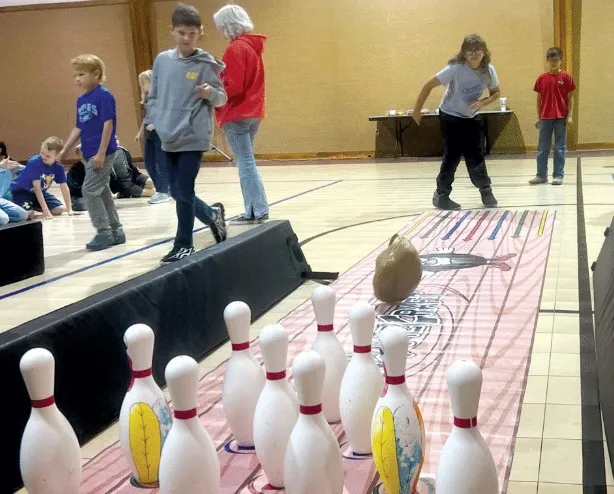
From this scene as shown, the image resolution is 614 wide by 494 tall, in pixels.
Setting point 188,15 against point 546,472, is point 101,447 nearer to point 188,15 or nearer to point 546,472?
point 546,472

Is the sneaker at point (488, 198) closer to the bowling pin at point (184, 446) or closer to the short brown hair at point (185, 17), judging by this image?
the short brown hair at point (185, 17)

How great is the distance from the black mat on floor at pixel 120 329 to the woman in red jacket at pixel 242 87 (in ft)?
6.29

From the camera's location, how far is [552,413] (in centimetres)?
189

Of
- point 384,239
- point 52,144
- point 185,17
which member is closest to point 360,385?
point 185,17

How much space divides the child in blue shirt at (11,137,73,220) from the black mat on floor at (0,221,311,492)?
335cm

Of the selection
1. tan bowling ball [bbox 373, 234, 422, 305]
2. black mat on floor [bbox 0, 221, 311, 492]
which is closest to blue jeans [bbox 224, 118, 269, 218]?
black mat on floor [bbox 0, 221, 311, 492]

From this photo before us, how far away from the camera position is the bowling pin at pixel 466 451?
1261 mm

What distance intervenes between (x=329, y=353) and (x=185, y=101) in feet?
7.09

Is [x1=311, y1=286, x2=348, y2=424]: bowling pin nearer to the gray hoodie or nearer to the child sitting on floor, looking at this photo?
the gray hoodie

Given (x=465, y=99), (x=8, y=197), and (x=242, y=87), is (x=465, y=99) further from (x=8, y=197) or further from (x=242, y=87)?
(x=8, y=197)

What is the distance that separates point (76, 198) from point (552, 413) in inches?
218

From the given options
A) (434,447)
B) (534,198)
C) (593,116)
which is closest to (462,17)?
(593,116)

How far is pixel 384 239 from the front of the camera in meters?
4.34

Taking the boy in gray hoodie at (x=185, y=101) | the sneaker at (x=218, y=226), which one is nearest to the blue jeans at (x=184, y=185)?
the boy in gray hoodie at (x=185, y=101)
